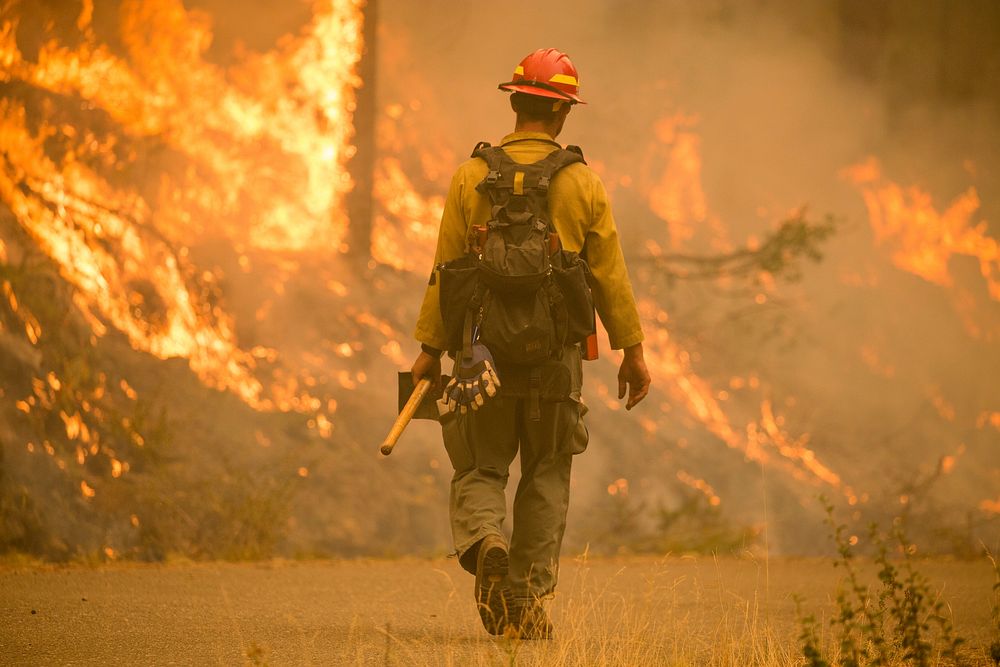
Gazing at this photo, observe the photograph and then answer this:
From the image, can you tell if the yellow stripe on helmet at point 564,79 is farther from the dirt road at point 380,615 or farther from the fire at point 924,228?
the fire at point 924,228

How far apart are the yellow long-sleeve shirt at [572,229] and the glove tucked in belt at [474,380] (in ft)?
0.69

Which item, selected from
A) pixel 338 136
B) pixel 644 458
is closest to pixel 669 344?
pixel 644 458

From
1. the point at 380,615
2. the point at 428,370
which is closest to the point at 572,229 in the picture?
the point at 428,370

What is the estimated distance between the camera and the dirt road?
5227 millimetres

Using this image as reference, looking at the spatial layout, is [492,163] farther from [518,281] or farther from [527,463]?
[527,463]

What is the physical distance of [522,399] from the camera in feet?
18.7

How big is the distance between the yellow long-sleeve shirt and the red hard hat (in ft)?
0.52

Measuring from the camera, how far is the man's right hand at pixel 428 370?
5.75 meters

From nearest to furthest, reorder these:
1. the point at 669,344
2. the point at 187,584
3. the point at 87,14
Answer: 1. the point at 187,584
2. the point at 87,14
3. the point at 669,344

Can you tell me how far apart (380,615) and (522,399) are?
4.47 feet

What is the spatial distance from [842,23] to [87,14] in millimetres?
5249

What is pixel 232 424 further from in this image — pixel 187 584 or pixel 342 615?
pixel 342 615

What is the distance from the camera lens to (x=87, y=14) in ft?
30.3

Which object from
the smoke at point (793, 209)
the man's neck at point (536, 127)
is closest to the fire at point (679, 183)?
the smoke at point (793, 209)
